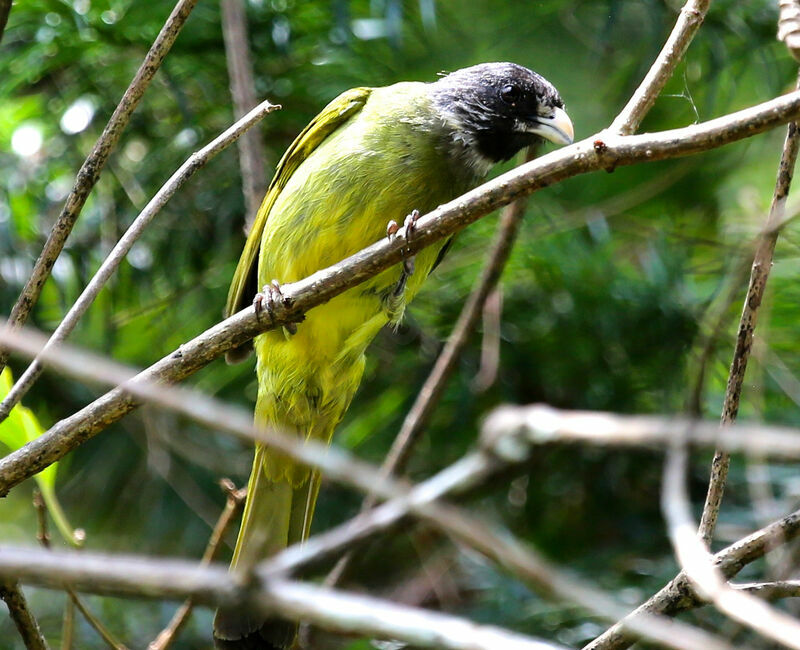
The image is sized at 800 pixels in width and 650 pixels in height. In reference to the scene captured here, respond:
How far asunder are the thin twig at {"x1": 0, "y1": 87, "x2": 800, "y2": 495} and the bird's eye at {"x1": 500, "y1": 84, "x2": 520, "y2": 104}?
1.52m

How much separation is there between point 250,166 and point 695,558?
9.61 feet

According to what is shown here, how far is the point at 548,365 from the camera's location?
4.27 m

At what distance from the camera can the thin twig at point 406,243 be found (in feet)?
6.36

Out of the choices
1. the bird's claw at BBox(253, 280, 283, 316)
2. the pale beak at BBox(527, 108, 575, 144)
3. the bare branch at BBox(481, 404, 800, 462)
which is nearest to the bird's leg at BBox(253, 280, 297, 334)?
the bird's claw at BBox(253, 280, 283, 316)

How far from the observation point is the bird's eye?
3816 mm

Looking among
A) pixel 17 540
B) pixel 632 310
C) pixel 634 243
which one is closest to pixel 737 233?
pixel 634 243

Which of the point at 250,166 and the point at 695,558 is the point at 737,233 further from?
the point at 695,558

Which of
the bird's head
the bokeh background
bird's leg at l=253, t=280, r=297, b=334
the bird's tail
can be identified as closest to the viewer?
bird's leg at l=253, t=280, r=297, b=334

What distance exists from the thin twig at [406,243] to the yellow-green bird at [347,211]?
793mm

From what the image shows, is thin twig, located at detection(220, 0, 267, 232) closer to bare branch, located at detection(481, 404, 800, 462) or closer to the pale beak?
the pale beak

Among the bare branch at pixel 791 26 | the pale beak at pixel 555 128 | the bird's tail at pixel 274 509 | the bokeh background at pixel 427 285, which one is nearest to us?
the bare branch at pixel 791 26

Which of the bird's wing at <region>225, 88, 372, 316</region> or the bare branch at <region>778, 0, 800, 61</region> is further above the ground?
the bird's wing at <region>225, 88, 372, 316</region>

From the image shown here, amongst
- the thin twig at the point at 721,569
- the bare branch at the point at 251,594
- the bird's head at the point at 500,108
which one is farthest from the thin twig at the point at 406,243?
the bird's head at the point at 500,108

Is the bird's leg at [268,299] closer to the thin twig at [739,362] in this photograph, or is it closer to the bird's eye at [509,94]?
the thin twig at [739,362]
